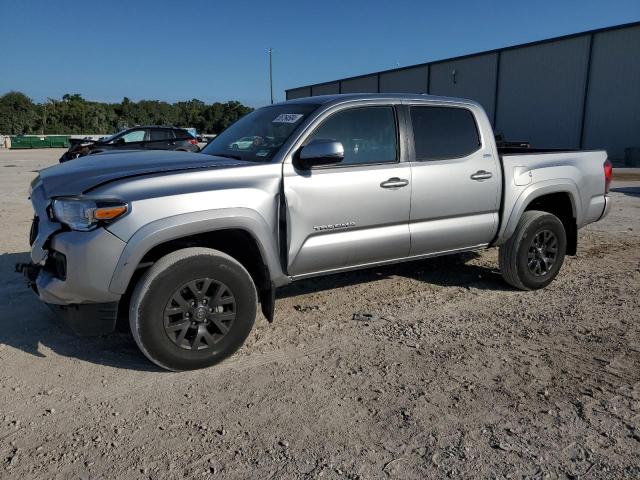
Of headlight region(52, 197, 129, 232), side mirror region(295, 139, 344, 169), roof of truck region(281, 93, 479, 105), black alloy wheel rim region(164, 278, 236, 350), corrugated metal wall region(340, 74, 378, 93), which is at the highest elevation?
corrugated metal wall region(340, 74, 378, 93)

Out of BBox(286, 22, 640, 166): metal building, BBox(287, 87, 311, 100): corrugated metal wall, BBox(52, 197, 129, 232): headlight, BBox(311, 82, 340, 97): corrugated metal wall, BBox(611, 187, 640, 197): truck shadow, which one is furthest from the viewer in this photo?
BBox(287, 87, 311, 100): corrugated metal wall

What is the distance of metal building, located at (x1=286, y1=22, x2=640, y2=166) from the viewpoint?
2297 centimetres

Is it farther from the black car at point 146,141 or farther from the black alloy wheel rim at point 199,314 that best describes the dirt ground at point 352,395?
the black car at point 146,141

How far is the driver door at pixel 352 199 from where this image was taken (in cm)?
376

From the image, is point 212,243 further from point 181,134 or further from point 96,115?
point 96,115

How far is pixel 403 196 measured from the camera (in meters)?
4.21

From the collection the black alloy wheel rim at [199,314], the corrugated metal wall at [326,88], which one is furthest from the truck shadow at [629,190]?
the corrugated metal wall at [326,88]

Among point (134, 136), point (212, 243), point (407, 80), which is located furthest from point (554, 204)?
point (407, 80)

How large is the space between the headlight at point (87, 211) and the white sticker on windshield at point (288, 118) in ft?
5.12

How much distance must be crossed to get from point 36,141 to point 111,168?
166 ft

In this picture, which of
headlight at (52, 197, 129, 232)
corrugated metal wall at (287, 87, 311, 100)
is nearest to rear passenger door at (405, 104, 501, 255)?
headlight at (52, 197, 129, 232)

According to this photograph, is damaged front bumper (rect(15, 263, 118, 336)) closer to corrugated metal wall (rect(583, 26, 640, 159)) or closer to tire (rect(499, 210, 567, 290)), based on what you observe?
tire (rect(499, 210, 567, 290))

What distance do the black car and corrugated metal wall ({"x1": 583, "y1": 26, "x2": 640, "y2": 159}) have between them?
18.8m

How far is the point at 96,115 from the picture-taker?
243 ft
